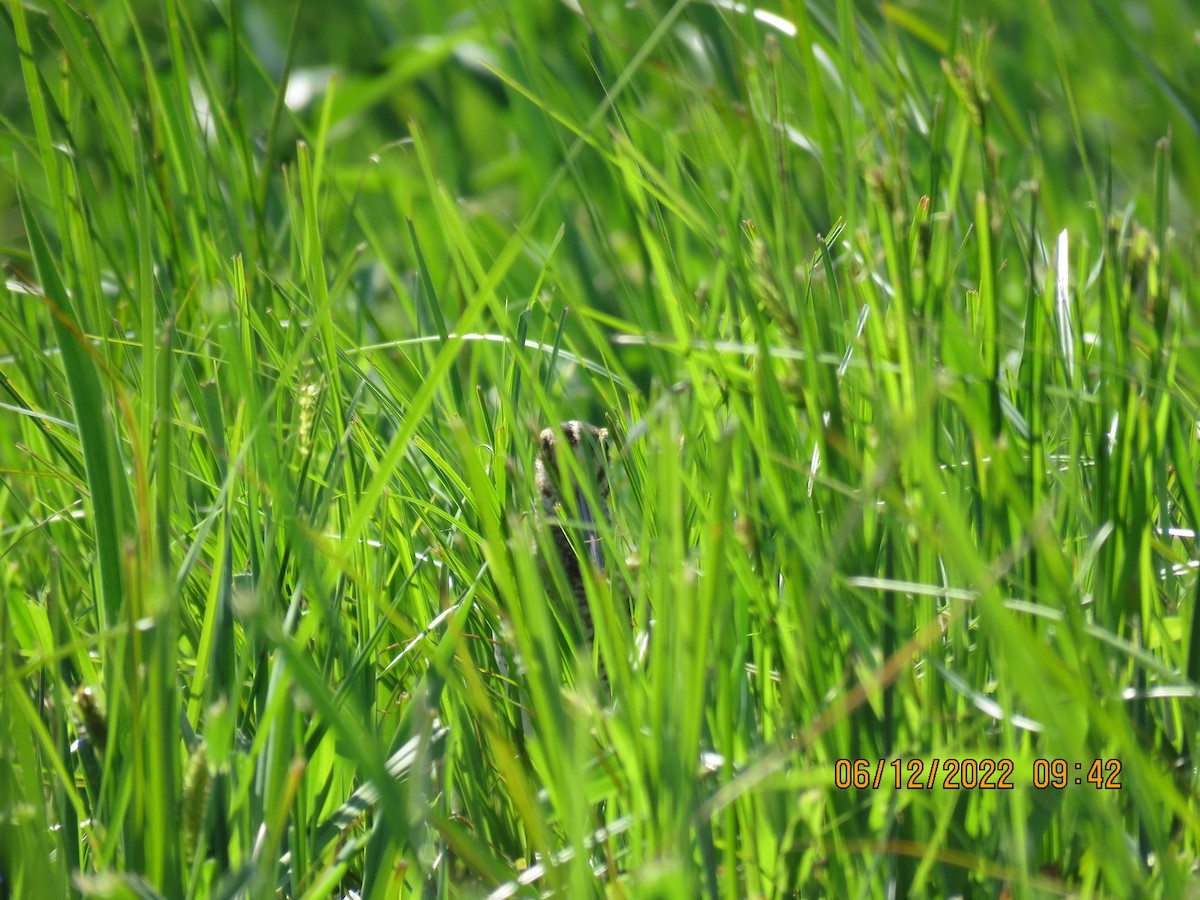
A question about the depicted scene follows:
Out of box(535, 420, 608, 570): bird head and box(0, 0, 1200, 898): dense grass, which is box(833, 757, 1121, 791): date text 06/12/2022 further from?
box(535, 420, 608, 570): bird head

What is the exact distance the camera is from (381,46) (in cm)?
299

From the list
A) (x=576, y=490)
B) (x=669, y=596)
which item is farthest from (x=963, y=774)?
(x=576, y=490)

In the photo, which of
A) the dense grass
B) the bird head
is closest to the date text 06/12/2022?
the dense grass

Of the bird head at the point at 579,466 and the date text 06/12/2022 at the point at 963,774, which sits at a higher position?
the bird head at the point at 579,466

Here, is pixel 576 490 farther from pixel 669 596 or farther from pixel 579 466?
pixel 669 596

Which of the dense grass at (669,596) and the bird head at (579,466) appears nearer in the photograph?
the dense grass at (669,596)

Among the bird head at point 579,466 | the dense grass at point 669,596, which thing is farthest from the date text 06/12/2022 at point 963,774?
the bird head at point 579,466

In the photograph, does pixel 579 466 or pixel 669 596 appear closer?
pixel 669 596

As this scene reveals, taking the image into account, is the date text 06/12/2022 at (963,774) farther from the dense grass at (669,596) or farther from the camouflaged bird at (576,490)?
the camouflaged bird at (576,490)

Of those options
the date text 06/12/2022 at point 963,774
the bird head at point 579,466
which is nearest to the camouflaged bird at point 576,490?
the bird head at point 579,466

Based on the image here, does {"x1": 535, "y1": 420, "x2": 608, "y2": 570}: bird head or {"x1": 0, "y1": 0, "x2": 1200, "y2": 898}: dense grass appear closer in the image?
{"x1": 0, "y1": 0, "x2": 1200, "y2": 898}: dense grass

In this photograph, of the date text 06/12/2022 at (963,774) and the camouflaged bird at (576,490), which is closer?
the date text 06/12/2022 at (963,774)

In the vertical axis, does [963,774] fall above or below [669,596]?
below

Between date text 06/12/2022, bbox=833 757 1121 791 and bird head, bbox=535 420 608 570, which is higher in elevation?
bird head, bbox=535 420 608 570
